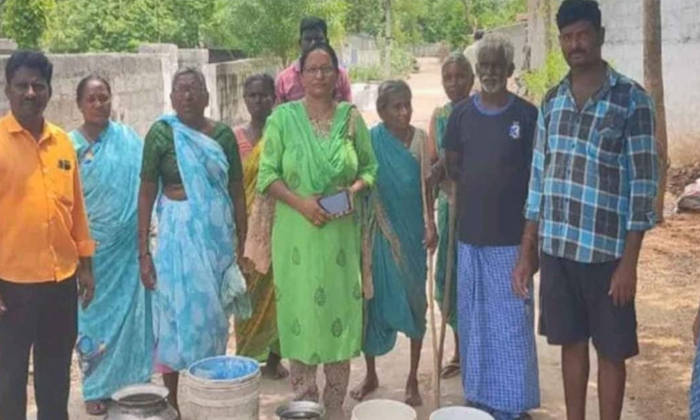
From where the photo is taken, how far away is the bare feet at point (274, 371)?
5.11m

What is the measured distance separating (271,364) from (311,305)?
50.3 inches

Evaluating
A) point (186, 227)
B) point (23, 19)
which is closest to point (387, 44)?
point (23, 19)

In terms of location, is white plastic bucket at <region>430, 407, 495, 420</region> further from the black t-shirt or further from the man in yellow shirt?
the man in yellow shirt

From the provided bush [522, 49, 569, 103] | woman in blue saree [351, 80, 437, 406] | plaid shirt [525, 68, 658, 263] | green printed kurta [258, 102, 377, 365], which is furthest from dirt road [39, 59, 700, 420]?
bush [522, 49, 569, 103]

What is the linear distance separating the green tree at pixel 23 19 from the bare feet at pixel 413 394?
12.4 meters

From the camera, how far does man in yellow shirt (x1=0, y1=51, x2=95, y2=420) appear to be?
3.39 m

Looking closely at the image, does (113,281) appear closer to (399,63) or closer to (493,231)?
(493,231)

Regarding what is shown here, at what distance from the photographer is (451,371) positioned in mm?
5094

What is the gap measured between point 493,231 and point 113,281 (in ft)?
6.60

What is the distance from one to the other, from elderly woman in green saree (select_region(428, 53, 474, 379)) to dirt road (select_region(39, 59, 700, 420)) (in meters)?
0.59

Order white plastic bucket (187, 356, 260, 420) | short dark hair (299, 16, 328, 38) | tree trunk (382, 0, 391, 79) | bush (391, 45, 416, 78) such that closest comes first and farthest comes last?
white plastic bucket (187, 356, 260, 420) < short dark hair (299, 16, 328, 38) < tree trunk (382, 0, 391, 79) < bush (391, 45, 416, 78)

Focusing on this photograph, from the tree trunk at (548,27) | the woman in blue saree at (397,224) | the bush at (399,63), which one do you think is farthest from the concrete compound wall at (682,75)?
the bush at (399,63)

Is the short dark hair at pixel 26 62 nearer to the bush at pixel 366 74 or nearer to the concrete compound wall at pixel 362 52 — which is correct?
the bush at pixel 366 74

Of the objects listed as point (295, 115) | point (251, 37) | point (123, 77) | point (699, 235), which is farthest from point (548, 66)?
point (295, 115)
